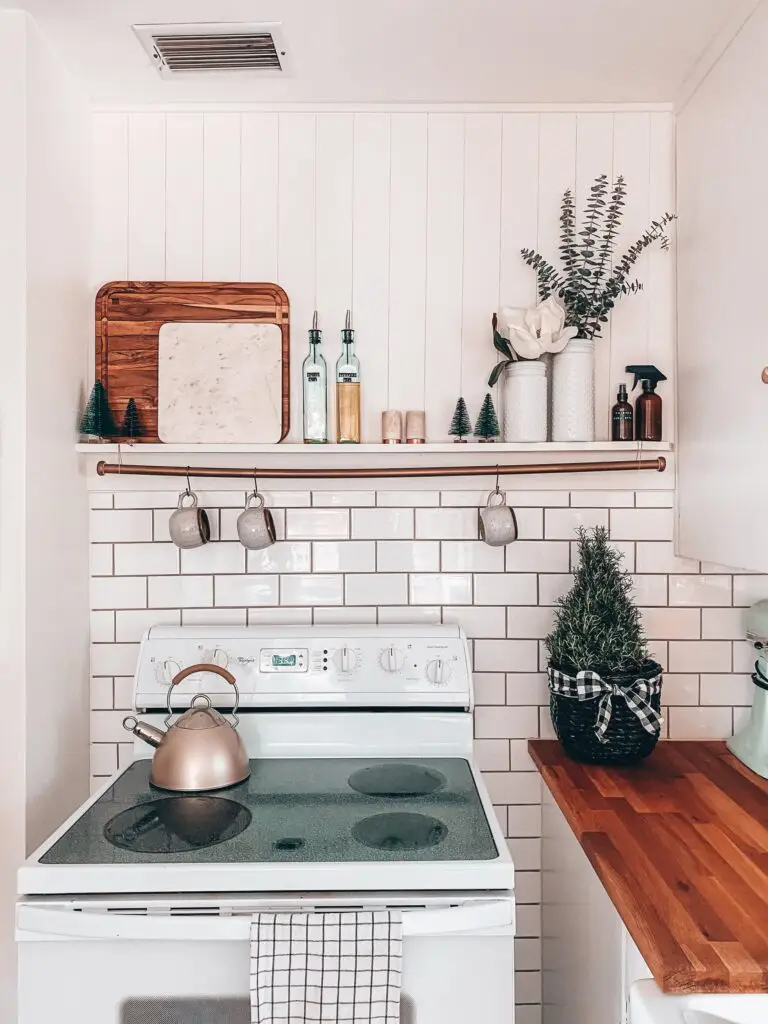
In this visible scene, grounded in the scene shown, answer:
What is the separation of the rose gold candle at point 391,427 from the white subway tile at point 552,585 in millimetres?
489

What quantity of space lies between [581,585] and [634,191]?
949 mm


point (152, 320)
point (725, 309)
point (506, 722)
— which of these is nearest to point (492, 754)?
point (506, 722)

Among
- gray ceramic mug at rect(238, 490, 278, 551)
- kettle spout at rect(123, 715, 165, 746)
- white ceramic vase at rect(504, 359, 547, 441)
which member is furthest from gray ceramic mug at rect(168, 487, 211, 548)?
white ceramic vase at rect(504, 359, 547, 441)

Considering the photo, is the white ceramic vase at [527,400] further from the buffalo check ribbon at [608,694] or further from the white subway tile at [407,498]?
the buffalo check ribbon at [608,694]

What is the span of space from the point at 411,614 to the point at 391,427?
46cm

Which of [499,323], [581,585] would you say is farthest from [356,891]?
[499,323]

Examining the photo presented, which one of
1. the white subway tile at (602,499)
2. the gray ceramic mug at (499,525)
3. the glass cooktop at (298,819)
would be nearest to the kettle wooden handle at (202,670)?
the glass cooktop at (298,819)

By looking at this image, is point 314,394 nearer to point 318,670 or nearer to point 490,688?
point 318,670

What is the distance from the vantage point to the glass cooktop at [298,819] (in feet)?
4.46

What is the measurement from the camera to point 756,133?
1491 millimetres

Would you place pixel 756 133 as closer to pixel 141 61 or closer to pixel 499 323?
pixel 499 323

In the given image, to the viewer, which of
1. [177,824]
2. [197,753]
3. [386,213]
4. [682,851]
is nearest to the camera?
[682,851]

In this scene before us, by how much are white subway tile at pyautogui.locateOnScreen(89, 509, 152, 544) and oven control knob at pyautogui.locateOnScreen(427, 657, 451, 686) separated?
2.42ft

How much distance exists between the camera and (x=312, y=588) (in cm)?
197
